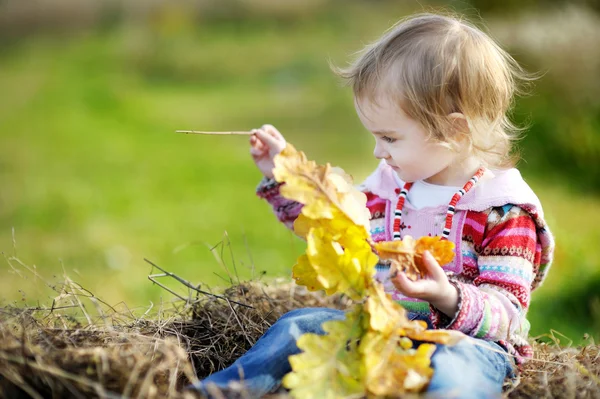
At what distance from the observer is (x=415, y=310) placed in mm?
2322

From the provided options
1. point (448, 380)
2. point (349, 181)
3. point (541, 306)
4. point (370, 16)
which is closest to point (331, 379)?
point (448, 380)

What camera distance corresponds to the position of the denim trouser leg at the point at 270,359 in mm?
1936

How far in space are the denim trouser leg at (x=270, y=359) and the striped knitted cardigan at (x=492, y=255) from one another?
0.26 meters

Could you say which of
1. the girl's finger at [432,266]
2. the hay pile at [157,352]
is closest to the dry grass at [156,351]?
the hay pile at [157,352]

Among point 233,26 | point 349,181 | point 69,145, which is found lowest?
point 69,145

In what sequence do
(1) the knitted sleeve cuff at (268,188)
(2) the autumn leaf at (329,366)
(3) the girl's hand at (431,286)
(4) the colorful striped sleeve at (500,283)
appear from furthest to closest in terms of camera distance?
(1) the knitted sleeve cuff at (268,188)
(4) the colorful striped sleeve at (500,283)
(3) the girl's hand at (431,286)
(2) the autumn leaf at (329,366)

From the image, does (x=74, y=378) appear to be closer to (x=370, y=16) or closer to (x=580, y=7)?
(x=580, y=7)

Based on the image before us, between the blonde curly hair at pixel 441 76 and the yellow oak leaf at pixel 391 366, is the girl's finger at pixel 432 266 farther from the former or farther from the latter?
the blonde curly hair at pixel 441 76

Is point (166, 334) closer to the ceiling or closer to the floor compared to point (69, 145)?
closer to the ceiling

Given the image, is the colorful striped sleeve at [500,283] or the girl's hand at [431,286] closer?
the girl's hand at [431,286]

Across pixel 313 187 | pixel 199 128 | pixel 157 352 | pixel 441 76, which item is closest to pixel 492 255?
pixel 441 76

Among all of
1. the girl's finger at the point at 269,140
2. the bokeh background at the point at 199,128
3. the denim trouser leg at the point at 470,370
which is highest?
the girl's finger at the point at 269,140

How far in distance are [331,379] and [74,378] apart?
23.9 inches

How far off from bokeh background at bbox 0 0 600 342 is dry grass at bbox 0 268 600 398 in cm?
18
